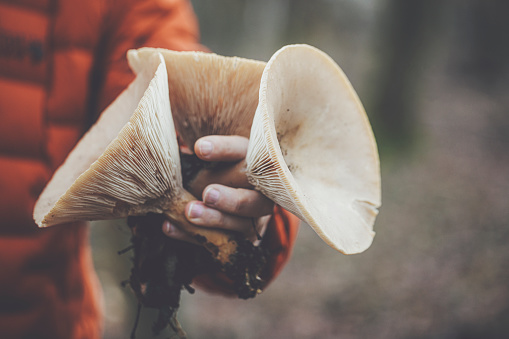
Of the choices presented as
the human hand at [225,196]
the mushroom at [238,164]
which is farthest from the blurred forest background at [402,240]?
the human hand at [225,196]

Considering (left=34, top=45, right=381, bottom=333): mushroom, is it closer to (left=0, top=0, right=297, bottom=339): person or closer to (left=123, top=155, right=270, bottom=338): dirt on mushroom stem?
(left=123, top=155, right=270, bottom=338): dirt on mushroom stem

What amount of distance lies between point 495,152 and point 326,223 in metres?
9.24

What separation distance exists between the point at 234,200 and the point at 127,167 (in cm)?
42

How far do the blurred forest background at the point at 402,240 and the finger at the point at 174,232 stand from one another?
18.6 inches

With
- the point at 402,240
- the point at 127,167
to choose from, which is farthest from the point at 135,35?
the point at 402,240

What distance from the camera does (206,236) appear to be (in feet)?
4.66

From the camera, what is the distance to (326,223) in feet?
4.14

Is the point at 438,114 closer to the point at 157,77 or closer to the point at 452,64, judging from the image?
the point at 452,64

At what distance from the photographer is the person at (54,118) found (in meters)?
1.83

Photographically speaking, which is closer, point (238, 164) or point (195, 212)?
point (195, 212)

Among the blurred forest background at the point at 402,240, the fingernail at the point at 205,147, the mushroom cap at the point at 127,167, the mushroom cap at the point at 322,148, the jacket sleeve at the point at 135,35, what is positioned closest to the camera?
the mushroom cap at the point at 127,167

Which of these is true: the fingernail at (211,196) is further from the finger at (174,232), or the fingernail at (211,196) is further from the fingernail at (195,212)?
the finger at (174,232)

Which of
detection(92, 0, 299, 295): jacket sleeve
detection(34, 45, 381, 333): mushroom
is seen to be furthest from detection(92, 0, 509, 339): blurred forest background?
detection(92, 0, 299, 295): jacket sleeve

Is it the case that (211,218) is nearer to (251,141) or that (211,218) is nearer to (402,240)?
(251,141)
